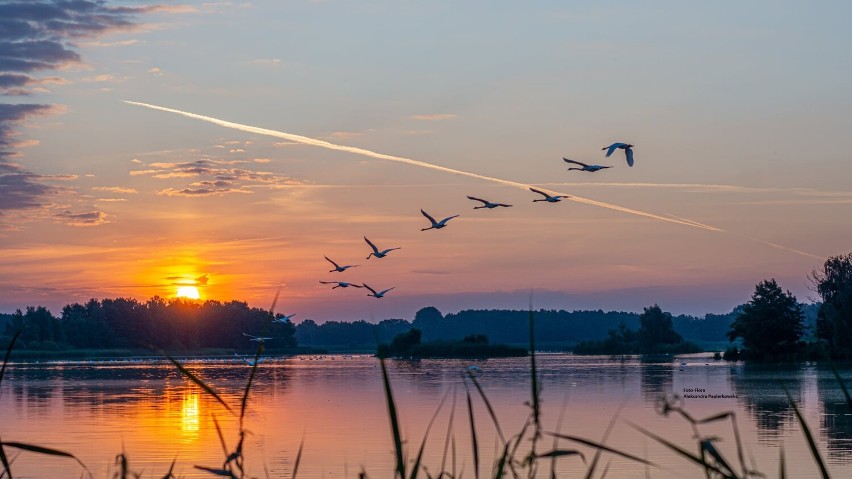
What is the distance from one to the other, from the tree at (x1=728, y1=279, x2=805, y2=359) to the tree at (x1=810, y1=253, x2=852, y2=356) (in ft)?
7.05

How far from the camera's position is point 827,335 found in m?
86.7

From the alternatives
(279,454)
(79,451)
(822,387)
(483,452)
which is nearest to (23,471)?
(79,451)

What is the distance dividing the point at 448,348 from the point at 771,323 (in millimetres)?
42039

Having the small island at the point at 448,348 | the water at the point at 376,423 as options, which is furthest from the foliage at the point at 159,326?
the water at the point at 376,423

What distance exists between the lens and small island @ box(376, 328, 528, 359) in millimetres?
115919

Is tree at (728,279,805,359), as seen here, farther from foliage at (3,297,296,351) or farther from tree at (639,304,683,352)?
foliage at (3,297,296,351)

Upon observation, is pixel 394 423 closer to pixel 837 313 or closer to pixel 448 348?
pixel 837 313

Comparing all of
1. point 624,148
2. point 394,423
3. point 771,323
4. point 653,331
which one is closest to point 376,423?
point 624,148

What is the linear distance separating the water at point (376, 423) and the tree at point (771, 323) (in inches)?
877

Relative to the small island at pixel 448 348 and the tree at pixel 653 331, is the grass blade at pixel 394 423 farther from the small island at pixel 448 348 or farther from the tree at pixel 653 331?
the tree at pixel 653 331

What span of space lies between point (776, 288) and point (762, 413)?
51.7 metres

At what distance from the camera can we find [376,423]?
37344 millimetres

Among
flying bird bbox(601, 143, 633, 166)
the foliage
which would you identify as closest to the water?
flying bird bbox(601, 143, 633, 166)

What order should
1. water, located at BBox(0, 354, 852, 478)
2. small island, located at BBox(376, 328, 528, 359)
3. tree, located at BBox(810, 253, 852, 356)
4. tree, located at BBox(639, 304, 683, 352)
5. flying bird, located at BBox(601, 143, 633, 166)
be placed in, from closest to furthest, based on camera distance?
1. flying bird, located at BBox(601, 143, 633, 166)
2. water, located at BBox(0, 354, 852, 478)
3. tree, located at BBox(810, 253, 852, 356)
4. small island, located at BBox(376, 328, 528, 359)
5. tree, located at BBox(639, 304, 683, 352)
